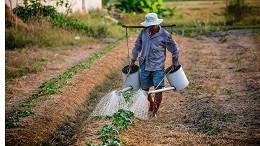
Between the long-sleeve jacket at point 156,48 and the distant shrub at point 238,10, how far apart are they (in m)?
16.8

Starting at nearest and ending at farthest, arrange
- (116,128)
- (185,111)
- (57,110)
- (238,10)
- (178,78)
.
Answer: (116,128), (178,78), (57,110), (185,111), (238,10)

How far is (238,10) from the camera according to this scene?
1936cm

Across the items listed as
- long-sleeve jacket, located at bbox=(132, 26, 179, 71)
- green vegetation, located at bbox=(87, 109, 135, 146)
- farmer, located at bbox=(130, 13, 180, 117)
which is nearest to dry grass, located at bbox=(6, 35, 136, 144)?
green vegetation, located at bbox=(87, 109, 135, 146)

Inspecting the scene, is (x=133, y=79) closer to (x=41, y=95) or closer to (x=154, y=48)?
(x=154, y=48)

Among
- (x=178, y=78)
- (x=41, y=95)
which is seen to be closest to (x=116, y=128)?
(x=178, y=78)

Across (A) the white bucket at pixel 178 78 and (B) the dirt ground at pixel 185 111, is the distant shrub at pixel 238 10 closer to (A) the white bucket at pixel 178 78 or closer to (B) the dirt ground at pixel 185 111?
(B) the dirt ground at pixel 185 111

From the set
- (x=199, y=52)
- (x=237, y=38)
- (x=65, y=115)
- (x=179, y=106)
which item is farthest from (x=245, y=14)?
(x=65, y=115)

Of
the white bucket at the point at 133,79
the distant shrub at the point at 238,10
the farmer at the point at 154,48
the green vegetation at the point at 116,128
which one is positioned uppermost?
the distant shrub at the point at 238,10

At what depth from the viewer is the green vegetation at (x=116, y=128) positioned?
334 centimetres

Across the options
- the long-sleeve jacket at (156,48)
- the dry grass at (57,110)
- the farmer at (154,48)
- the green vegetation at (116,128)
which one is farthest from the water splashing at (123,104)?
the dry grass at (57,110)

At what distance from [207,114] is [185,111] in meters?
0.46

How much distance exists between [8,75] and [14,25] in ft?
15.0

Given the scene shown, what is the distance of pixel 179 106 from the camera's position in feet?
17.4

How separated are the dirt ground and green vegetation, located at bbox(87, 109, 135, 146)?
0.31ft
